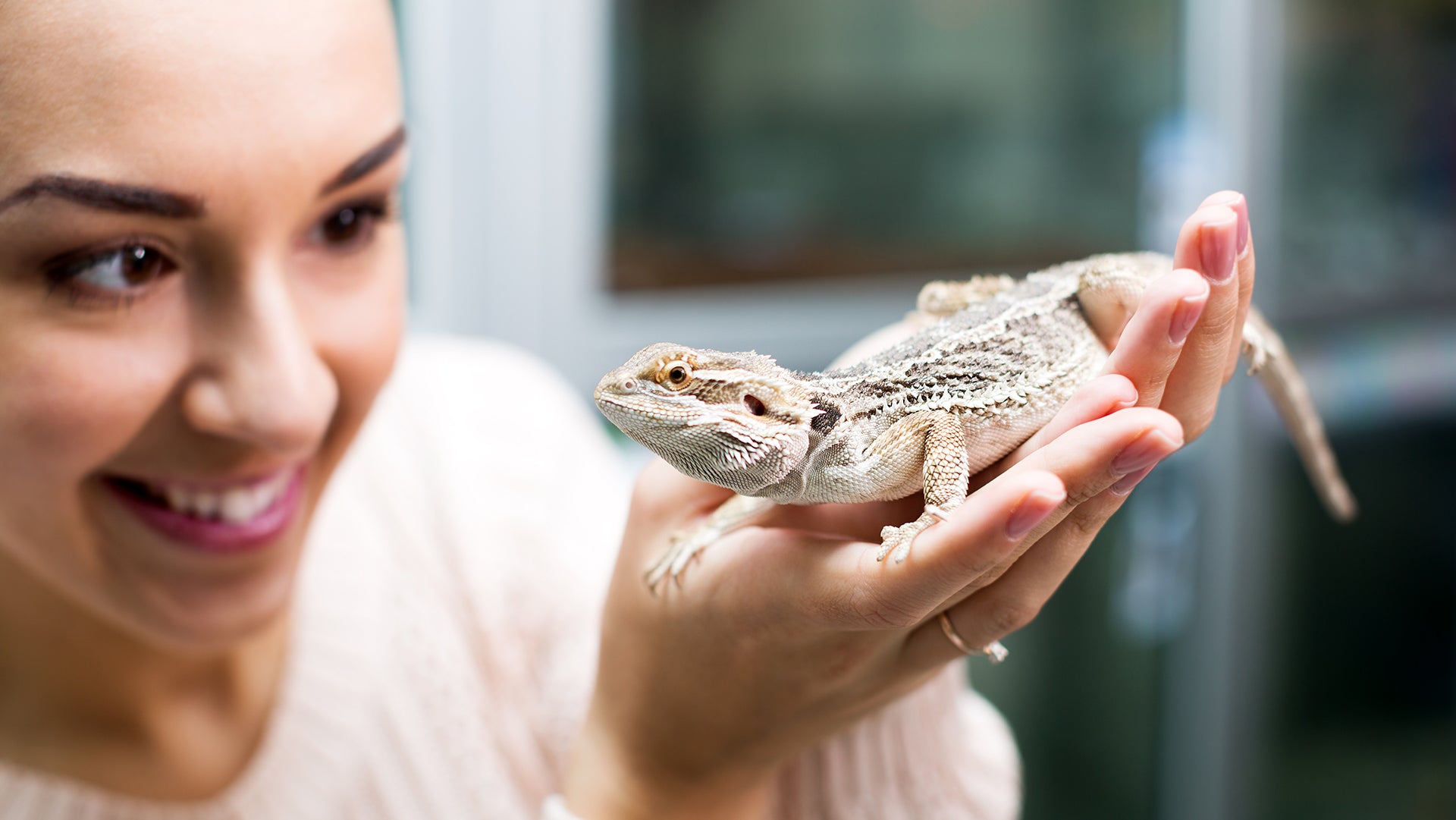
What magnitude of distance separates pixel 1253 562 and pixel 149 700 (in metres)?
2.78

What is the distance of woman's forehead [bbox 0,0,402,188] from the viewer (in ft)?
2.81

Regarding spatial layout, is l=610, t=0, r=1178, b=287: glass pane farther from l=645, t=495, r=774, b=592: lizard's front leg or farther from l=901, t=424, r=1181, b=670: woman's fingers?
l=901, t=424, r=1181, b=670: woman's fingers

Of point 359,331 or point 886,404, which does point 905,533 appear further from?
point 359,331

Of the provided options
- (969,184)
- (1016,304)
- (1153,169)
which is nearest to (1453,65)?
(1153,169)

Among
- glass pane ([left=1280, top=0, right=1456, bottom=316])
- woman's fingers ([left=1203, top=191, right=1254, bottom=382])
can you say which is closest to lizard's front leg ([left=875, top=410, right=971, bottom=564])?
woman's fingers ([left=1203, top=191, right=1254, bottom=382])

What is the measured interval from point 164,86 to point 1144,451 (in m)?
0.81

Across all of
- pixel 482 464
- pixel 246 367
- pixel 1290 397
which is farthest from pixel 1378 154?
pixel 246 367

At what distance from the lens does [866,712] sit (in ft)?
3.43

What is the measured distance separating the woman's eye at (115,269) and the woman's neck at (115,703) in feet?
1.61

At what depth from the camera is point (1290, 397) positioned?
1.14m

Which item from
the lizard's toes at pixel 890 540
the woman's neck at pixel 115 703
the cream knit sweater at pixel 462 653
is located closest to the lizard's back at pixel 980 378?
the lizard's toes at pixel 890 540

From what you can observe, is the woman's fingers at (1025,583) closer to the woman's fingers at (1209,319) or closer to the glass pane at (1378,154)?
the woman's fingers at (1209,319)

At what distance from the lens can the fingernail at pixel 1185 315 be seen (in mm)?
716

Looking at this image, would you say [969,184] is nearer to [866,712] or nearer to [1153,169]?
[1153,169]
